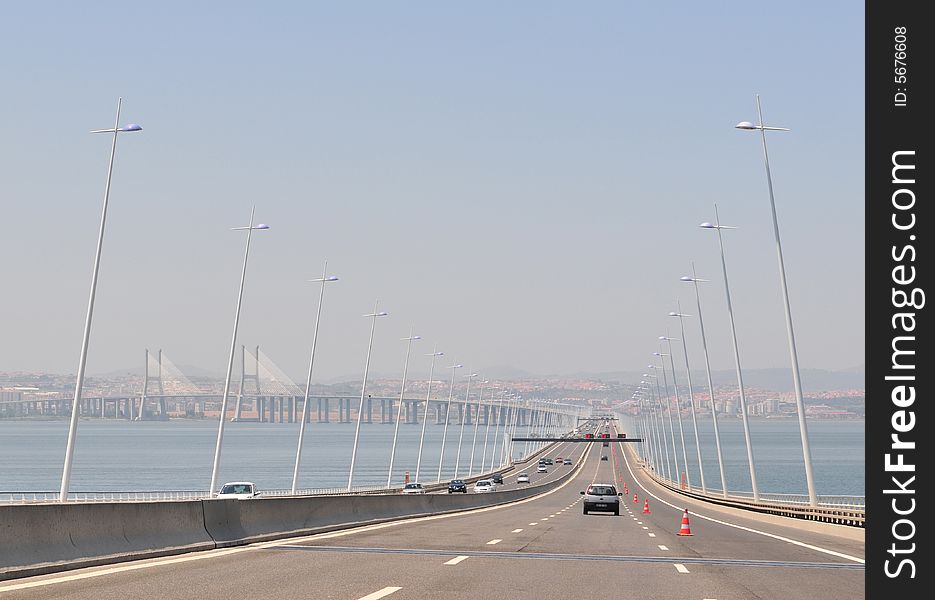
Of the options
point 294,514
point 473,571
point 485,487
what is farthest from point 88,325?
point 485,487

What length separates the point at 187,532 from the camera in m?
20.0

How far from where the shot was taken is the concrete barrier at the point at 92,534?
14992mm

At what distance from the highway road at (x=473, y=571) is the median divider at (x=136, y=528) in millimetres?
406

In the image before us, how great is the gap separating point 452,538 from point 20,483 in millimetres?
123338

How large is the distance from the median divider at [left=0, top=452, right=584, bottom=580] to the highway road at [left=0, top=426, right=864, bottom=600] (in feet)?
1.33

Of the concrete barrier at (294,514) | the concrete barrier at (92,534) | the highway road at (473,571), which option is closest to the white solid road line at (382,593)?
the highway road at (473,571)

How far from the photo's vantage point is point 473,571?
57.1ft

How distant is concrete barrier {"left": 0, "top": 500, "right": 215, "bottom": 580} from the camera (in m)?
15.0

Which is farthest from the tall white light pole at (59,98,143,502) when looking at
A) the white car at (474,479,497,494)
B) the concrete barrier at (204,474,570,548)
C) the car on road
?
the white car at (474,479,497,494)

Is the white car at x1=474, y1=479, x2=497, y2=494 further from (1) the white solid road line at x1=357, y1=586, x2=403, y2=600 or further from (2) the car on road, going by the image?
(1) the white solid road line at x1=357, y1=586, x2=403, y2=600

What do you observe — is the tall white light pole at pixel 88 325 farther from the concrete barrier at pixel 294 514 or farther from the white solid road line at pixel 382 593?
the white solid road line at pixel 382 593

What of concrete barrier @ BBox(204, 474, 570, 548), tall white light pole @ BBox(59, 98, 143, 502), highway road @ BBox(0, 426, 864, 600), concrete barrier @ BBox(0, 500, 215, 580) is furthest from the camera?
tall white light pole @ BBox(59, 98, 143, 502)
